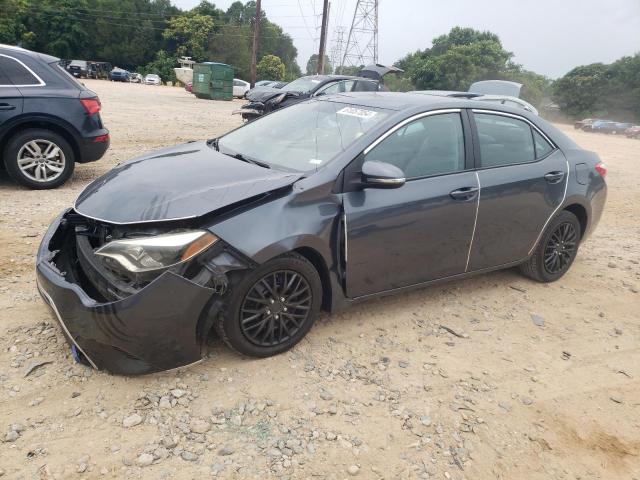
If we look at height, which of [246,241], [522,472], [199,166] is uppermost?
[199,166]

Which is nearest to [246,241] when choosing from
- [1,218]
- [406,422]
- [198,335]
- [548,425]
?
[198,335]

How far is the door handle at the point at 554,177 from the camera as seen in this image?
4172 mm

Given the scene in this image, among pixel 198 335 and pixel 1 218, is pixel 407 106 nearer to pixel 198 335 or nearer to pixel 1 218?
pixel 198 335

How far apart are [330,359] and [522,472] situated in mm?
1221

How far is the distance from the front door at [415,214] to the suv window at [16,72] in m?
4.82

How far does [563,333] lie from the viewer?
3.82 metres

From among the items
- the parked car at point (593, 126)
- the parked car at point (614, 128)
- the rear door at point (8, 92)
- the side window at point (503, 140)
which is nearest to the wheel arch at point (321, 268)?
the side window at point (503, 140)

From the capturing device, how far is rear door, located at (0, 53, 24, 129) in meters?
5.84

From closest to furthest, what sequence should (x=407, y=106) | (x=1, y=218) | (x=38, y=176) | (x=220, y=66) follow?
1. (x=407, y=106)
2. (x=1, y=218)
3. (x=38, y=176)
4. (x=220, y=66)

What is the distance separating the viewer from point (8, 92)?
5891 mm

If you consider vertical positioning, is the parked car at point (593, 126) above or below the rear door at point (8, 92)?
below

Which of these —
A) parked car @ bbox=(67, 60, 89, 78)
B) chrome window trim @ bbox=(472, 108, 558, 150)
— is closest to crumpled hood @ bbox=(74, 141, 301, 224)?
chrome window trim @ bbox=(472, 108, 558, 150)

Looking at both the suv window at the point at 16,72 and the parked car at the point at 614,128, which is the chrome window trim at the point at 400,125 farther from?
the parked car at the point at 614,128

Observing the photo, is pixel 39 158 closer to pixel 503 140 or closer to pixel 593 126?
pixel 503 140
